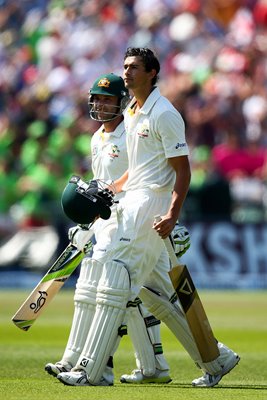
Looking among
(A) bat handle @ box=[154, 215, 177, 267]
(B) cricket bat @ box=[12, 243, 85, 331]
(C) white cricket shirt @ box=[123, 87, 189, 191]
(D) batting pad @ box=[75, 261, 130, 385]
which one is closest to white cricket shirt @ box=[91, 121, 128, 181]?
(B) cricket bat @ box=[12, 243, 85, 331]

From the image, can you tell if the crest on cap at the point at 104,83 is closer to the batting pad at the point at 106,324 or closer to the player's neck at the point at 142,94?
the player's neck at the point at 142,94

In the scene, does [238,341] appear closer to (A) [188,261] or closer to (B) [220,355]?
(B) [220,355]

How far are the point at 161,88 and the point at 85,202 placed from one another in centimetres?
912

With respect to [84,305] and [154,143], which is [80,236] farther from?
[154,143]

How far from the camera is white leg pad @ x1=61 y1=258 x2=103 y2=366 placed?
536cm

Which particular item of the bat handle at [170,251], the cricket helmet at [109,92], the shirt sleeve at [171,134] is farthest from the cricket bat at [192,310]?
the cricket helmet at [109,92]

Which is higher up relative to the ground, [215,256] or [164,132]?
[164,132]

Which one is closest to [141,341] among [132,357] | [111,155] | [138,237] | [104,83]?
[138,237]

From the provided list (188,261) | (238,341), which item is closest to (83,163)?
(188,261)

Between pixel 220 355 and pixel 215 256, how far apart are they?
26.7 ft

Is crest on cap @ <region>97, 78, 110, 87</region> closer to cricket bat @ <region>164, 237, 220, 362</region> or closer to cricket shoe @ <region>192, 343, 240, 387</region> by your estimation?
cricket bat @ <region>164, 237, 220, 362</region>

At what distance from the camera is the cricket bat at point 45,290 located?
5.82 m

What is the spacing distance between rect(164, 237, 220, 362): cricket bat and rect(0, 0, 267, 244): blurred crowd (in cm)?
768

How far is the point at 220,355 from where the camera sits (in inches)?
217
